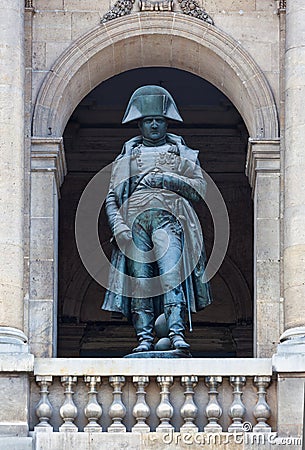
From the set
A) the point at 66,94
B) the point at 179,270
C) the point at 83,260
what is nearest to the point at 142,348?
the point at 179,270

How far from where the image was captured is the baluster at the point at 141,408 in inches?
805

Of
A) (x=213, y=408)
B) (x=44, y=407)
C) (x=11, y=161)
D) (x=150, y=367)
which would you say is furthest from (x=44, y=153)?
(x=213, y=408)

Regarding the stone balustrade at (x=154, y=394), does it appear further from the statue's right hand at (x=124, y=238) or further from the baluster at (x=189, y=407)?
the statue's right hand at (x=124, y=238)

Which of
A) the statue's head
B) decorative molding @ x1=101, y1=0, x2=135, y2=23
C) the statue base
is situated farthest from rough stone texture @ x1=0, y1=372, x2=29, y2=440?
decorative molding @ x1=101, y1=0, x2=135, y2=23

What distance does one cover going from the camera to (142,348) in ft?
69.9

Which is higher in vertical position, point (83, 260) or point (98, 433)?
point (83, 260)

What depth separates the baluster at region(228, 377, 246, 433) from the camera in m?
20.5

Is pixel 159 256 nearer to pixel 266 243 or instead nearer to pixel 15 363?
pixel 266 243

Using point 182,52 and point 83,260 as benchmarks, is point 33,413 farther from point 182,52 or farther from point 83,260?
point 83,260

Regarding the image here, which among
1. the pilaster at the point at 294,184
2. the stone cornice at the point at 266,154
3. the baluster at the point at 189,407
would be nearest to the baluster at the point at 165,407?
the baluster at the point at 189,407

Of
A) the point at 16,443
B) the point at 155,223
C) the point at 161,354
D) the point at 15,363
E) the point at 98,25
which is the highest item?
the point at 98,25

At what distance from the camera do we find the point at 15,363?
20500 mm

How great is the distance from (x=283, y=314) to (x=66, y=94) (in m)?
3.20

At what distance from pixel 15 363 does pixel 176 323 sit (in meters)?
1.78
